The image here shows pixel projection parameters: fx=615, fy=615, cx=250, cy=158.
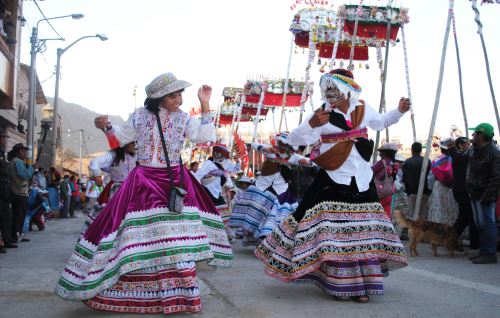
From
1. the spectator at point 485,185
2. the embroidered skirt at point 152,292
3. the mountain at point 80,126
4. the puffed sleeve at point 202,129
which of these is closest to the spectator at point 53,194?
the spectator at point 485,185

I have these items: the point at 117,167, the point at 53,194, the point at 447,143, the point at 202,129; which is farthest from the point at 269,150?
the point at 53,194

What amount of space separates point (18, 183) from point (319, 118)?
22.4 feet

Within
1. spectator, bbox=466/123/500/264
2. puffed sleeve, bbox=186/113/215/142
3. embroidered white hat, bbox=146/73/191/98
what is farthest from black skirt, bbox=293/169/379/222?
spectator, bbox=466/123/500/264

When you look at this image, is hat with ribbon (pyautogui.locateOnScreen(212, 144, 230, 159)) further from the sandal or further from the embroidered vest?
the sandal

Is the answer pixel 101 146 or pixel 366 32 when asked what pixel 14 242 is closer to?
pixel 366 32

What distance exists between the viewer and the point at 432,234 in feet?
28.0

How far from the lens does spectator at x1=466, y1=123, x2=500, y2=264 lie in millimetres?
7473

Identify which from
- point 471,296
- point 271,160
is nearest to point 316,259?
point 471,296

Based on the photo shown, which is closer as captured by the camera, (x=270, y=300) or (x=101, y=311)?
(x=101, y=311)

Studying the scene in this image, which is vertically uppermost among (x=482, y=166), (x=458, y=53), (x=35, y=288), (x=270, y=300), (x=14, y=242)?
(x=458, y=53)

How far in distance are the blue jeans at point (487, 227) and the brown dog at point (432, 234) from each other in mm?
794

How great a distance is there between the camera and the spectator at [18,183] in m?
10.2

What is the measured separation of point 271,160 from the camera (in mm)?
9133

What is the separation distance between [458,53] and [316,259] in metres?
7.63
